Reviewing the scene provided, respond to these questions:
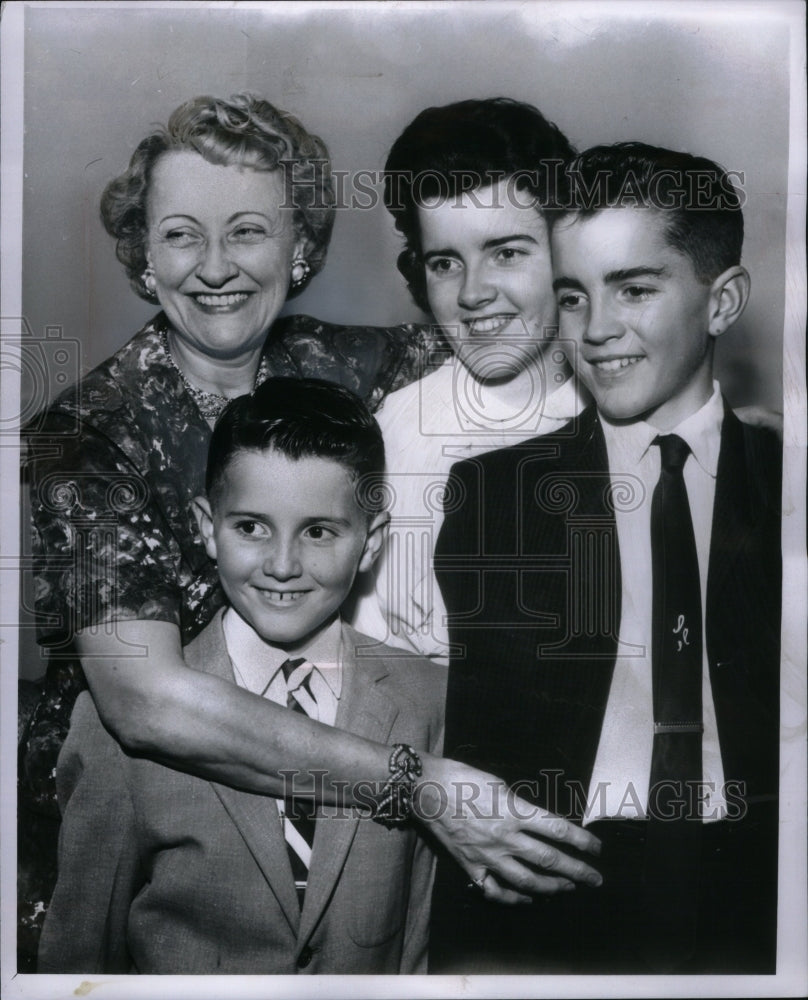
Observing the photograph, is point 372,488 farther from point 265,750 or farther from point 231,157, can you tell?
point 231,157

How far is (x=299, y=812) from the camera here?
233 cm

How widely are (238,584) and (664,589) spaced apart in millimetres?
1004

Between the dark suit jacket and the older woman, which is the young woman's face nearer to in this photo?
the older woman

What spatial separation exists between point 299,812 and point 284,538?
0.63m

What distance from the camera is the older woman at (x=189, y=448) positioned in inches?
91.4

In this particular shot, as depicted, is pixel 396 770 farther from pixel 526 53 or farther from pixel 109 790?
pixel 526 53

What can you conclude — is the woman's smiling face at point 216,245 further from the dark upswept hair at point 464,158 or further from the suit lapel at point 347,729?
the suit lapel at point 347,729

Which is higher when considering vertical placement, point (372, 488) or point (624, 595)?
point (372, 488)

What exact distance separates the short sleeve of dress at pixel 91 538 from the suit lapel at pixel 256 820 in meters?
0.11

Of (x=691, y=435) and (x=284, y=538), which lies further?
(x=691, y=435)

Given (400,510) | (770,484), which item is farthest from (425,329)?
(770,484)

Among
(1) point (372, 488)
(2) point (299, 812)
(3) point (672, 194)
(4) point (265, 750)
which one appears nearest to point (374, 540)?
(1) point (372, 488)

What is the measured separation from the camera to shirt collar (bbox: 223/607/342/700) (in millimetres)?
2342

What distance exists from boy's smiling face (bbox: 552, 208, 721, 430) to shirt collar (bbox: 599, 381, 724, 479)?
3 centimetres
